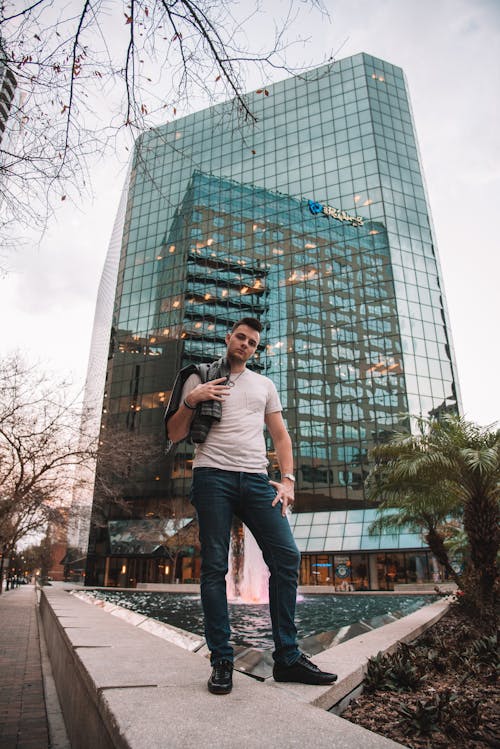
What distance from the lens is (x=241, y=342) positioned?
2.87m

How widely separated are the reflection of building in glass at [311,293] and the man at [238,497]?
33.0 m

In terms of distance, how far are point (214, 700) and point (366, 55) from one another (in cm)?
6456

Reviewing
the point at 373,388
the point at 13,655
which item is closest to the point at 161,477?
the point at 373,388

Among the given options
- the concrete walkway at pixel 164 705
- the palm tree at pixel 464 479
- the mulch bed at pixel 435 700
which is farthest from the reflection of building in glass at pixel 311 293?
the concrete walkway at pixel 164 705

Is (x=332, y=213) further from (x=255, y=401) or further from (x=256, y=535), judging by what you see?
(x=256, y=535)

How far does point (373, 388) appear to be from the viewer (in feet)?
129

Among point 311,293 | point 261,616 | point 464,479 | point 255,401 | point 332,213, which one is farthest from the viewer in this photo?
point 332,213

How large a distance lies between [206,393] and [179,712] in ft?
4.89

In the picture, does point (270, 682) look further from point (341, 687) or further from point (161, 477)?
point (161, 477)

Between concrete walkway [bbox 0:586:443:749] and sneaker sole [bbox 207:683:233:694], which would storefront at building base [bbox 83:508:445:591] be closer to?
concrete walkway [bbox 0:586:443:749]

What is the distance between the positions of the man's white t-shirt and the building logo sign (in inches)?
1816

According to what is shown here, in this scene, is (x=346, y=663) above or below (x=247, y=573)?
above

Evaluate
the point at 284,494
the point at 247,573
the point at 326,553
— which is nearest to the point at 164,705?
the point at 284,494

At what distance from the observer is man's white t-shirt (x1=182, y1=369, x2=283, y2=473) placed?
2631 mm
